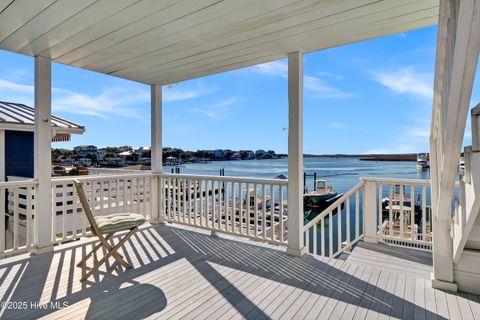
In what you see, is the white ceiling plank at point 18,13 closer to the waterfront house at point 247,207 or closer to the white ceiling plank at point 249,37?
the waterfront house at point 247,207

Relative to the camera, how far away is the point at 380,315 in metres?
2.01

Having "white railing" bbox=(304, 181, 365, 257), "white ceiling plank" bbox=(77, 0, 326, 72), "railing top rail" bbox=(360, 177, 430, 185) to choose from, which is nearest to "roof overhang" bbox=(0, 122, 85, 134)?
"white ceiling plank" bbox=(77, 0, 326, 72)

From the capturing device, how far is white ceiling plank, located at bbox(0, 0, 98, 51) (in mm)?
2207

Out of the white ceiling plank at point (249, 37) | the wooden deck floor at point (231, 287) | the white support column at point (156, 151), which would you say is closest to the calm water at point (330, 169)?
the white support column at point (156, 151)

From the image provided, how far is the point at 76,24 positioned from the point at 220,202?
2799 millimetres

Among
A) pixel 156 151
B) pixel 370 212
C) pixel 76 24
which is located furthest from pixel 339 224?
pixel 76 24

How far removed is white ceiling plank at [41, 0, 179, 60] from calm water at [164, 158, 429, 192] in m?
3.41

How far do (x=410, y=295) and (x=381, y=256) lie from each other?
98 cm

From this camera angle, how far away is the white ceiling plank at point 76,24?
7.25 feet

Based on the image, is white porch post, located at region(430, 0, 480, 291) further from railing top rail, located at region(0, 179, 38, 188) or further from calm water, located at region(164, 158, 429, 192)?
railing top rail, located at region(0, 179, 38, 188)

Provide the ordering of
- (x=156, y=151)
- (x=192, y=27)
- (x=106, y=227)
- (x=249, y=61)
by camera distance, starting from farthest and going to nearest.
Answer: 1. (x=156, y=151)
2. (x=249, y=61)
3. (x=106, y=227)
4. (x=192, y=27)

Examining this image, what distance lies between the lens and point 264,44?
2.98m

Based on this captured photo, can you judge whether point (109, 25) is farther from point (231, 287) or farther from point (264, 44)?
point (231, 287)

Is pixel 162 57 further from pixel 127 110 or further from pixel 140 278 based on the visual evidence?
pixel 127 110
